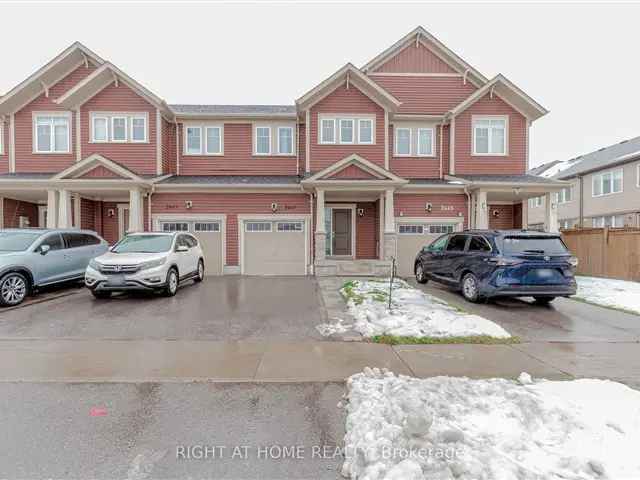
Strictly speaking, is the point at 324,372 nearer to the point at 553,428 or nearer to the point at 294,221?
the point at 553,428

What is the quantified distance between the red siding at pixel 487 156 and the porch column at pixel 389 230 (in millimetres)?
4250

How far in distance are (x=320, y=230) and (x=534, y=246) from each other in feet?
22.7

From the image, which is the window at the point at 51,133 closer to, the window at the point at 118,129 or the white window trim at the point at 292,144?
the window at the point at 118,129

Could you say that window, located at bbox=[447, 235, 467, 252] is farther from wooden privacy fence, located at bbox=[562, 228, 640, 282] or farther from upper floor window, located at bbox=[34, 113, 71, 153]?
upper floor window, located at bbox=[34, 113, 71, 153]

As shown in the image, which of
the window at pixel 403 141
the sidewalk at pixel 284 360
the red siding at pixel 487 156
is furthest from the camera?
the window at pixel 403 141

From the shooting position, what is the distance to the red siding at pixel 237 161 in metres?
15.1

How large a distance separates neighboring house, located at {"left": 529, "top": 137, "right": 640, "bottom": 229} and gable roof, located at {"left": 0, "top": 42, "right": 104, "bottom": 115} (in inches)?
968

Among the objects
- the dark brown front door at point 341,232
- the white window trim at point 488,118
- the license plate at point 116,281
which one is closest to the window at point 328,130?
the dark brown front door at point 341,232

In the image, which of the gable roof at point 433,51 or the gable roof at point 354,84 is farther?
the gable roof at point 433,51

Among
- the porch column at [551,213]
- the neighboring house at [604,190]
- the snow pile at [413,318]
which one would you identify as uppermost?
the neighboring house at [604,190]

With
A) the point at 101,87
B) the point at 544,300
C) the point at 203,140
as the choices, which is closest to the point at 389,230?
the point at 544,300

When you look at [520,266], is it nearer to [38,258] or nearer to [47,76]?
[38,258]

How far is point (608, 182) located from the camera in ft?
74.5

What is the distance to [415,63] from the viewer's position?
52.7 ft
